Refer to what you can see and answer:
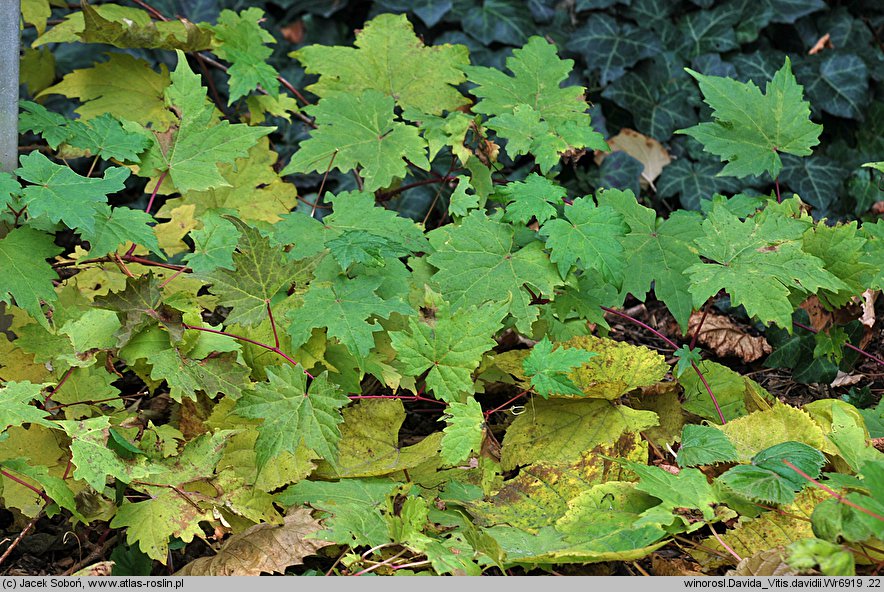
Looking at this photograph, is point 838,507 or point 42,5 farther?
point 42,5

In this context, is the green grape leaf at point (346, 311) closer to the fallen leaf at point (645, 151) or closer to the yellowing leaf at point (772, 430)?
the yellowing leaf at point (772, 430)

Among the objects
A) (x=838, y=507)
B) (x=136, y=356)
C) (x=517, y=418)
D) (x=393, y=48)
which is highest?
(x=393, y=48)

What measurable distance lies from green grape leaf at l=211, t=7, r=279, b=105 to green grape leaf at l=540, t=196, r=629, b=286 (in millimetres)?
978

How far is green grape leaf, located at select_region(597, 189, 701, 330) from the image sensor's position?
196cm

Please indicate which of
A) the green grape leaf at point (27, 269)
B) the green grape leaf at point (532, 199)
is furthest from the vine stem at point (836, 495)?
the green grape leaf at point (27, 269)

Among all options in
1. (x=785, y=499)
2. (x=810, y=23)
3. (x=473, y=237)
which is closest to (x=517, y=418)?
(x=473, y=237)

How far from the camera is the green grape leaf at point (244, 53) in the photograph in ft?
7.83

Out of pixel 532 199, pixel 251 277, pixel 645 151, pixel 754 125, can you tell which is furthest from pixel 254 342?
pixel 645 151

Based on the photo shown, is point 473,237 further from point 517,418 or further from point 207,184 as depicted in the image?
point 207,184

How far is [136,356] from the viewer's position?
179 cm

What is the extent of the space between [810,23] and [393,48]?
5.27ft

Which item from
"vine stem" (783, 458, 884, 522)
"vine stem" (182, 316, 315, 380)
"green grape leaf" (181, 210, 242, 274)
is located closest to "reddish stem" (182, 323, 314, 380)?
"vine stem" (182, 316, 315, 380)

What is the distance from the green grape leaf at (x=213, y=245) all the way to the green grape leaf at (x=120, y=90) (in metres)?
0.61

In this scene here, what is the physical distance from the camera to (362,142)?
2.21m
